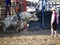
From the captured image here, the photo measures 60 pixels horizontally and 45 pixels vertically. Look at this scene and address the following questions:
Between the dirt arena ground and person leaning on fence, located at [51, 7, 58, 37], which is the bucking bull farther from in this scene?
person leaning on fence, located at [51, 7, 58, 37]

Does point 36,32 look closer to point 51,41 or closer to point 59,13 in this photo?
point 59,13

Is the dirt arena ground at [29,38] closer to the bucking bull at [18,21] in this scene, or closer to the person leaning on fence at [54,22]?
the person leaning on fence at [54,22]

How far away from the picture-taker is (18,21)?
1941 centimetres

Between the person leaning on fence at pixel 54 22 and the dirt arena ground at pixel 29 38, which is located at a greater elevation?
the person leaning on fence at pixel 54 22

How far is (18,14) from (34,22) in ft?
3.46

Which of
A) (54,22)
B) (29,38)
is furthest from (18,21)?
(54,22)

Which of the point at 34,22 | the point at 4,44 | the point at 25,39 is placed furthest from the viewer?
the point at 34,22

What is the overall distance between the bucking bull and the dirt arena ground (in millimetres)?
531

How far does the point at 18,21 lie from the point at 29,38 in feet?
9.08

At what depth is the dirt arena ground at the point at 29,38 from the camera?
50.7ft

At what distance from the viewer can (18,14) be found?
19.4 metres

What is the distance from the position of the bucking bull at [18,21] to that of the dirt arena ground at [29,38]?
53 centimetres

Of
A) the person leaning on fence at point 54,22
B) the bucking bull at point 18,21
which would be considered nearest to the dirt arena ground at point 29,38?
the person leaning on fence at point 54,22

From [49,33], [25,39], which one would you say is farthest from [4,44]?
[49,33]
